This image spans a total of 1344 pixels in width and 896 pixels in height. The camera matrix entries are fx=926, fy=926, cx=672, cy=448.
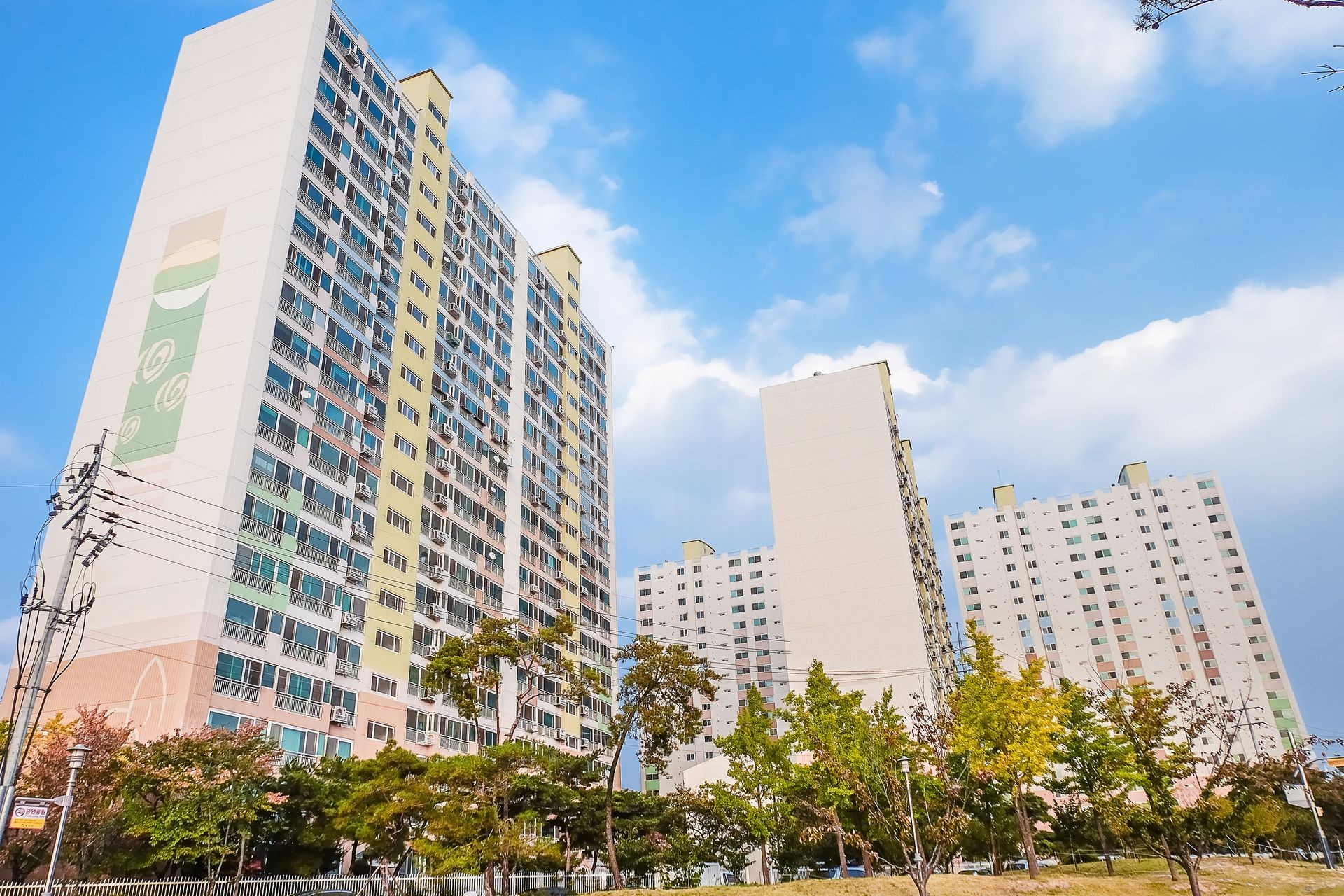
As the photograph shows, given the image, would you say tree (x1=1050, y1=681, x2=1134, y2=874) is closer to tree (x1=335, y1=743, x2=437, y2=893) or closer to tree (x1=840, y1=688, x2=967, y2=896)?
tree (x1=840, y1=688, x2=967, y2=896)

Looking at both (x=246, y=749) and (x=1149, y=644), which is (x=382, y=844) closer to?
(x=246, y=749)

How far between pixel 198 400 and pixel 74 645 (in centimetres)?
1259

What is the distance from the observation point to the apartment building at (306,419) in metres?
42.6

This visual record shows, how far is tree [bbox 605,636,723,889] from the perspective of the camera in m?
41.0

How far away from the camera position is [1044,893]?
121 feet

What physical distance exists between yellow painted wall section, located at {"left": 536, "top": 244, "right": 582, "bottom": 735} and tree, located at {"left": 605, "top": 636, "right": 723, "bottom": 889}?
31605mm

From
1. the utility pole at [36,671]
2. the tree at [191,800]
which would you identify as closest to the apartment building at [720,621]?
the tree at [191,800]

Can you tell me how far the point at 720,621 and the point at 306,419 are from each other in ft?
341

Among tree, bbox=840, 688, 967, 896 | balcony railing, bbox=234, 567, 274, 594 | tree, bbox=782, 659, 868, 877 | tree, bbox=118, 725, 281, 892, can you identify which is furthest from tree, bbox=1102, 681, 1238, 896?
balcony railing, bbox=234, 567, 274, 594

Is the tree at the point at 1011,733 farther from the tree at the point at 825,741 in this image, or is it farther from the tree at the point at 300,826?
the tree at the point at 300,826

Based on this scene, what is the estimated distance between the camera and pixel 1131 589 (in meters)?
122

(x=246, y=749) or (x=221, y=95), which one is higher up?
(x=221, y=95)

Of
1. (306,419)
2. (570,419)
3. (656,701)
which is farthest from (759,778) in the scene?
(570,419)

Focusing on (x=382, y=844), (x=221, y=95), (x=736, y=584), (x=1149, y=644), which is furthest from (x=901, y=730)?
(x=736, y=584)
